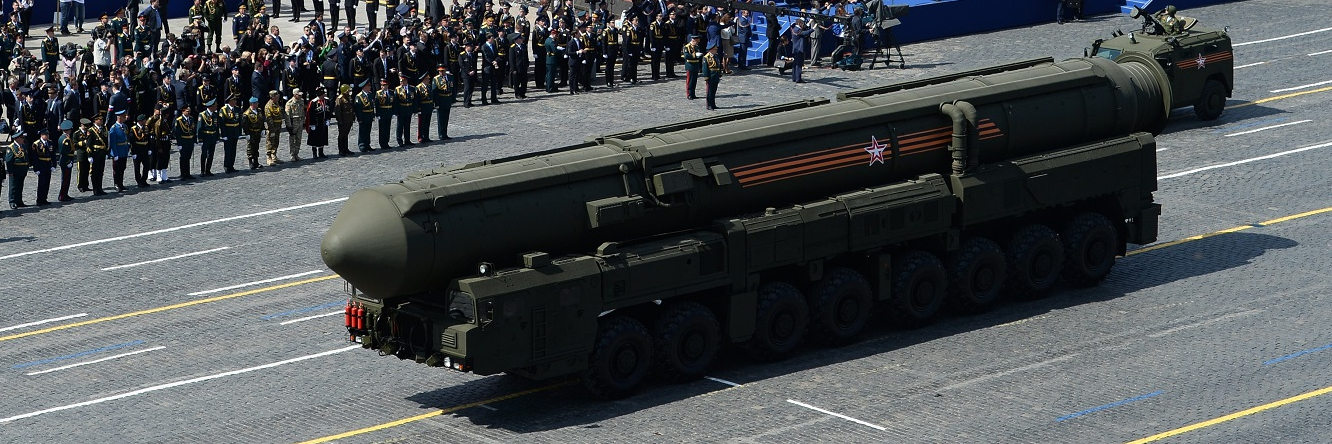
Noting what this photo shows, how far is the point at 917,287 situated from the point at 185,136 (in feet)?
58.6

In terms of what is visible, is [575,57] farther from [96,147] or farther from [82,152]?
[82,152]

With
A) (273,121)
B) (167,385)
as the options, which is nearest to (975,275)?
(167,385)

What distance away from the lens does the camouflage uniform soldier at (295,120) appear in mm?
42625

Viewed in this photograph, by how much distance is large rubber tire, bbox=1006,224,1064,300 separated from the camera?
31312 mm

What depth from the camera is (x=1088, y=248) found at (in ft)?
106

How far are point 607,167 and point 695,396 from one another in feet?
11.3

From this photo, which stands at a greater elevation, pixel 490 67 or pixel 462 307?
pixel 490 67

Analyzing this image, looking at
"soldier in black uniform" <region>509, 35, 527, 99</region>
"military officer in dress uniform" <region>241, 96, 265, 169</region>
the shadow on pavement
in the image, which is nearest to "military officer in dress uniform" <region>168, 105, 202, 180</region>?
"military officer in dress uniform" <region>241, 96, 265, 169</region>

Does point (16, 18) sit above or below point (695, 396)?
above

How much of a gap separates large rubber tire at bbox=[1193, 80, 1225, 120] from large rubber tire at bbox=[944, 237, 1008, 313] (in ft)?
51.0

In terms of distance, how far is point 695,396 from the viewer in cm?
2745

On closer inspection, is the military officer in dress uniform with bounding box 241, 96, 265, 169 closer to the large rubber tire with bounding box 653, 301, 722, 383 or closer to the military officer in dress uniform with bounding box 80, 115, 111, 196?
the military officer in dress uniform with bounding box 80, 115, 111, 196

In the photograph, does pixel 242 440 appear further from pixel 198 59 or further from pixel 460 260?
pixel 198 59

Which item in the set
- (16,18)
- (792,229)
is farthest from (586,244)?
(16,18)
